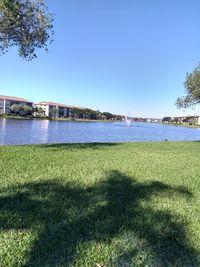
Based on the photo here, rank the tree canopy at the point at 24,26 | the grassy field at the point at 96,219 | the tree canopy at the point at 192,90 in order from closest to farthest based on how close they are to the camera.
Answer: the grassy field at the point at 96,219 < the tree canopy at the point at 24,26 < the tree canopy at the point at 192,90

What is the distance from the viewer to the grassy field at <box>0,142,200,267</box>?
4.39 meters

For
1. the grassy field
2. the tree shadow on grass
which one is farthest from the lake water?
the tree shadow on grass

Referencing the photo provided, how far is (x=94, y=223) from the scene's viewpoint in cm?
550

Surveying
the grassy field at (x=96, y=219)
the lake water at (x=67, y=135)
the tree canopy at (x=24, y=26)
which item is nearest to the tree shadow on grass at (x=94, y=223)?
the grassy field at (x=96, y=219)

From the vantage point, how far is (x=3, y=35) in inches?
738

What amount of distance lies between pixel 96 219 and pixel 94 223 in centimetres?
21

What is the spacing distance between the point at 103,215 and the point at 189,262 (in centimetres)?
190

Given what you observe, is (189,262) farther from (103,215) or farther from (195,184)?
(195,184)

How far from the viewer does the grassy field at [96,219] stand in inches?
173

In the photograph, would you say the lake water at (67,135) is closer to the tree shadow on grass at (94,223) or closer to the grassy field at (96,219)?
the grassy field at (96,219)

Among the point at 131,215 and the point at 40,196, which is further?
the point at 40,196

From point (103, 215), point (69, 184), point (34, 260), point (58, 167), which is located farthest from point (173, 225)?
point (58, 167)

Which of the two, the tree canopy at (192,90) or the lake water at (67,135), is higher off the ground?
the tree canopy at (192,90)

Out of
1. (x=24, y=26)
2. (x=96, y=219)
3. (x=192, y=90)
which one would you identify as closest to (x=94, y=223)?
(x=96, y=219)
